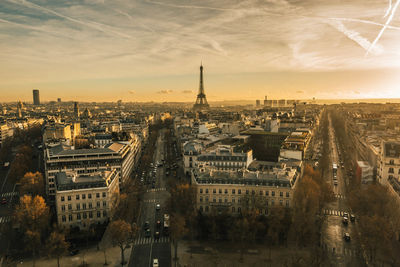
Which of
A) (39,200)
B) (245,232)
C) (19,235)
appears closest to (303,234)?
(245,232)

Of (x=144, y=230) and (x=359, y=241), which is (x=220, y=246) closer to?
(x=144, y=230)

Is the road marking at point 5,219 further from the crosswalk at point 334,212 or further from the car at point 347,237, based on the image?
the crosswalk at point 334,212

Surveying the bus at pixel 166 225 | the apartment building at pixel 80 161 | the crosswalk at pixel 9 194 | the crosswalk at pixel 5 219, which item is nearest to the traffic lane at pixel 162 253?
the bus at pixel 166 225

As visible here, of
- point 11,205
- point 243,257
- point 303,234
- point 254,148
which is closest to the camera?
point 243,257

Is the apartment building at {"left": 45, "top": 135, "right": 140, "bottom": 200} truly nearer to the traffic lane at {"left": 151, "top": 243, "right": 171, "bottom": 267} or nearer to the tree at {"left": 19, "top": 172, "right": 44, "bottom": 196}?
the tree at {"left": 19, "top": 172, "right": 44, "bottom": 196}

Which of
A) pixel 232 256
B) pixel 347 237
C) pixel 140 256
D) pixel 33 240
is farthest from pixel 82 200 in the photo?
pixel 347 237

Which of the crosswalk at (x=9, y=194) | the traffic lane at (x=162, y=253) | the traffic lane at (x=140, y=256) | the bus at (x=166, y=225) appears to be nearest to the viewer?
the traffic lane at (x=140, y=256)

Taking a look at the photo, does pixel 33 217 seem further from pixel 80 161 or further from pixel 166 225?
pixel 80 161
